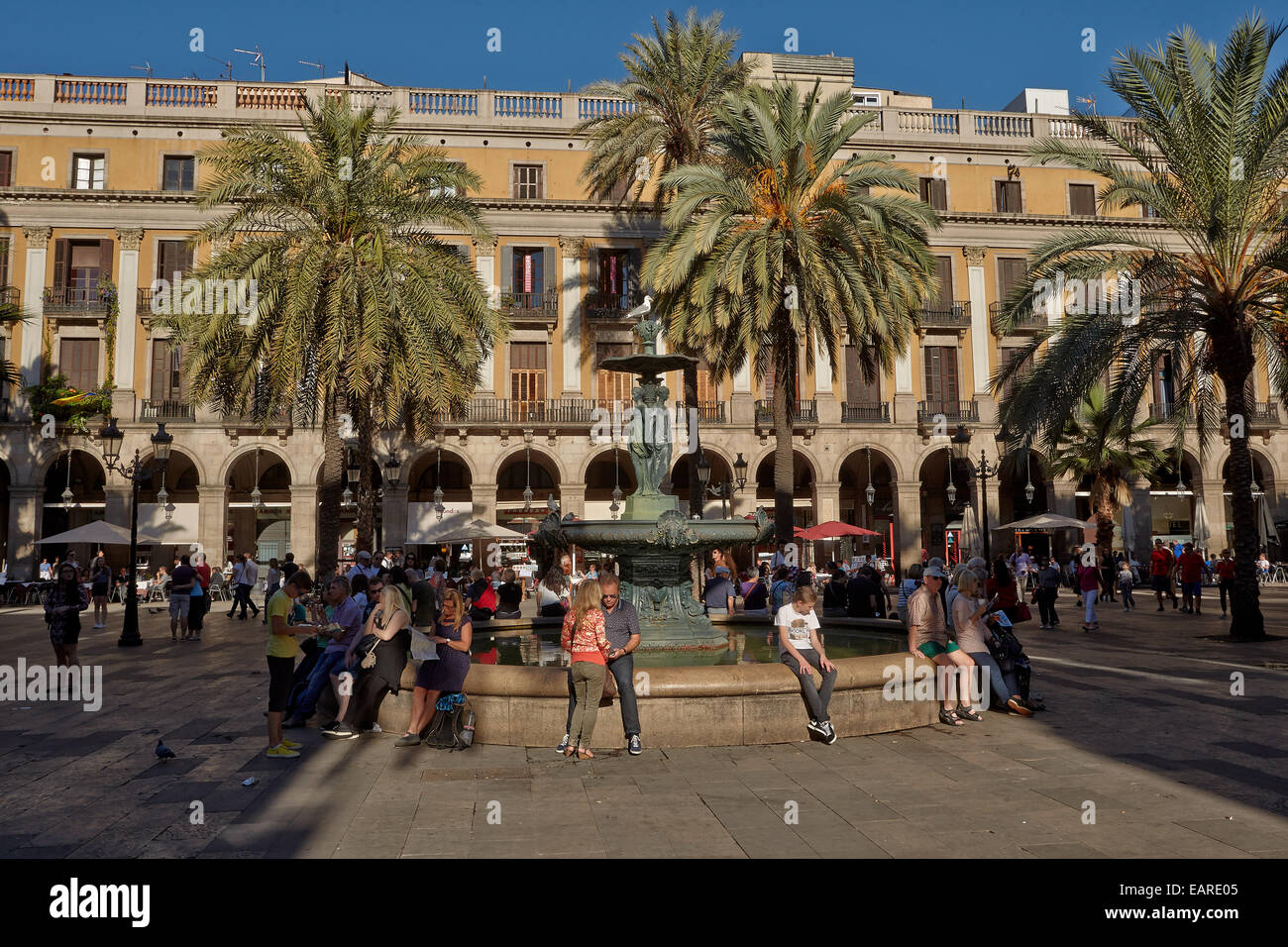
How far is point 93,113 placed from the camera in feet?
102

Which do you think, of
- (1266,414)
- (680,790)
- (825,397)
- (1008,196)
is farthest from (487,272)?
(1266,414)

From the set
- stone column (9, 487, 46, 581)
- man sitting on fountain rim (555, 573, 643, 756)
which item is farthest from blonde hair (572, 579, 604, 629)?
stone column (9, 487, 46, 581)

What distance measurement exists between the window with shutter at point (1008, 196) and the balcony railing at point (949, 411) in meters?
7.63

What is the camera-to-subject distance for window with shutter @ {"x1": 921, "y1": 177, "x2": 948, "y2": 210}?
114 ft

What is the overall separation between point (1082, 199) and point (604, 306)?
19.1m

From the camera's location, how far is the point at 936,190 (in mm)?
35031

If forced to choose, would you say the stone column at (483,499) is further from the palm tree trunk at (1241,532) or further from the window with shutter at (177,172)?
the palm tree trunk at (1241,532)

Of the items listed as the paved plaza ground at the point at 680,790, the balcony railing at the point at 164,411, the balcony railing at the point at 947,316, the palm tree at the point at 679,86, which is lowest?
the paved plaza ground at the point at 680,790

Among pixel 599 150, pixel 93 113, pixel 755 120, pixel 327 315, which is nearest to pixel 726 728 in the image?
pixel 327 315

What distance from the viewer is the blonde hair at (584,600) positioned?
23.2ft

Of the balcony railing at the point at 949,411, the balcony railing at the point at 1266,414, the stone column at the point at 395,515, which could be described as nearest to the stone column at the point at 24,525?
the stone column at the point at 395,515

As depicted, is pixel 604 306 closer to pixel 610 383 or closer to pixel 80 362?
pixel 610 383
